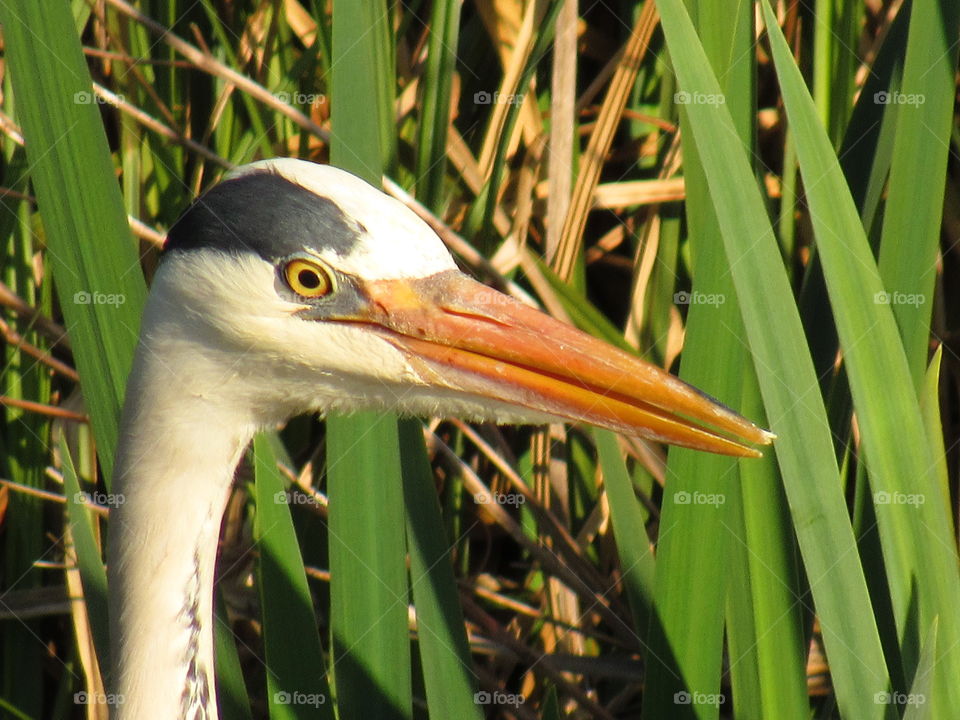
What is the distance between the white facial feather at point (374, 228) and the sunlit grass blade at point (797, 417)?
0.33 m

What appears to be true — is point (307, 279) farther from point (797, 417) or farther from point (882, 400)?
point (882, 400)

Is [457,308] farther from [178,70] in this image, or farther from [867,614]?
[178,70]

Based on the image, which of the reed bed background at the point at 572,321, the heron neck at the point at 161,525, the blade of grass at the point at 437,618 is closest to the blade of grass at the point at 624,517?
the reed bed background at the point at 572,321

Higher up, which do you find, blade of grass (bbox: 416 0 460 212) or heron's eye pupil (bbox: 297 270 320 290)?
blade of grass (bbox: 416 0 460 212)

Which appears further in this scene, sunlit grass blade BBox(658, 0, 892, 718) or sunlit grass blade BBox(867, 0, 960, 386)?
sunlit grass blade BBox(867, 0, 960, 386)

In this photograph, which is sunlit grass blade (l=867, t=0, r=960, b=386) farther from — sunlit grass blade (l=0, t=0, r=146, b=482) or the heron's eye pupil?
sunlit grass blade (l=0, t=0, r=146, b=482)

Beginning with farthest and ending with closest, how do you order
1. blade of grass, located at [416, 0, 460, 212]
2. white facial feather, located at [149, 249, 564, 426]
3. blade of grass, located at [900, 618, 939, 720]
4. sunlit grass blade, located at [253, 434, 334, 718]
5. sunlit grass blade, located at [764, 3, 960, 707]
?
blade of grass, located at [416, 0, 460, 212] < sunlit grass blade, located at [253, 434, 334, 718] < sunlit grass blade, located at [764, 3, 960, 707] < white facial feather, located at [149, 249, 564, 426] < blade of grass, located at [900, 618, 939, 720]

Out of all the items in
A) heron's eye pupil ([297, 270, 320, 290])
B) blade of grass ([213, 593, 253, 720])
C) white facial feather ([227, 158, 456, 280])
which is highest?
white facial feather ([227, 158, 456, 280])

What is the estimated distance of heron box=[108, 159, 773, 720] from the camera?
107 cm

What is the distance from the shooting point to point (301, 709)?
130cm

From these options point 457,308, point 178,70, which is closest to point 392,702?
point 457,308

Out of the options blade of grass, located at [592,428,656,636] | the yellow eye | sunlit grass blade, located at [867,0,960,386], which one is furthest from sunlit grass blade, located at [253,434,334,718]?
sunlit grass blade, located at [867,0,960,386]

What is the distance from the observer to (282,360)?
1.13 m

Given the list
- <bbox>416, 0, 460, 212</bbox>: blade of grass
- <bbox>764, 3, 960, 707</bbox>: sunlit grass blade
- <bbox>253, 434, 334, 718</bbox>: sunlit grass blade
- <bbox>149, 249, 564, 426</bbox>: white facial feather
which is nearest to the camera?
<bbox>149, 249, 564, 426</bbox>: white facial feather
